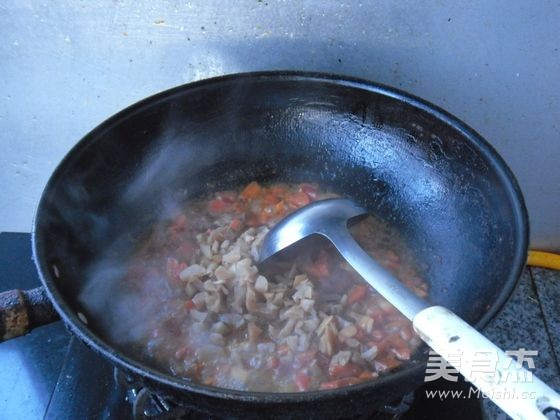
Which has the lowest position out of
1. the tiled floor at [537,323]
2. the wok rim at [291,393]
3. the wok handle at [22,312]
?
the tiled floor at [537,323]

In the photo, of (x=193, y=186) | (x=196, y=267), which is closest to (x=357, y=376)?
(x=196, y=267)

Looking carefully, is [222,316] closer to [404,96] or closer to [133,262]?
[133,262]

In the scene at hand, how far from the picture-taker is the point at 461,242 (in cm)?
138

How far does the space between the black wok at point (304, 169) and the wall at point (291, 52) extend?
0.49 ft

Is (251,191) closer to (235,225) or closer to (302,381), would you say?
(235,225)

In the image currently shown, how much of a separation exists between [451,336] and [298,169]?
2.99 ft

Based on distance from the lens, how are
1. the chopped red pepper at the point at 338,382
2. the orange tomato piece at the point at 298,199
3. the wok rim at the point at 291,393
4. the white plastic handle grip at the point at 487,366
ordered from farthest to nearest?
the orange tomato piece at the point at 298,199, the chopped red pepper at the point at 338,382, the wok rim at the point at 291,393, the white plastic handle grip at the point at 487,366

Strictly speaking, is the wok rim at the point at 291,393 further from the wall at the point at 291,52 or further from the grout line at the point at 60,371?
the grout line at the point at 60,371

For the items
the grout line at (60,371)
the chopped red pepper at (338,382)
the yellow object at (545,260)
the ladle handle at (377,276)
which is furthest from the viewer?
the yellow object at (545,260)

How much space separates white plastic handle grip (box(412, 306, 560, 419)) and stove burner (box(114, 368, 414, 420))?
42 centimetres

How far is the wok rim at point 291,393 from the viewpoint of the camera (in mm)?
871

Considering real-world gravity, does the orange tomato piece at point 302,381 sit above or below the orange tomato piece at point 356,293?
below

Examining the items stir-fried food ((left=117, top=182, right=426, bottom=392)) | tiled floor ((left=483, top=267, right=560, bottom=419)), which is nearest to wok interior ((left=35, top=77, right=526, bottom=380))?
stir-fried food ((left=117, top=182, right=426, bottom=392))

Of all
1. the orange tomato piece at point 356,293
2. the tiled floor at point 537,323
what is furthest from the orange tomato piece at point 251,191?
the tiled floor at point 537,323
